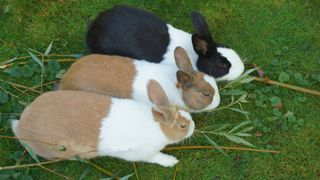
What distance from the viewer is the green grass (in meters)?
4.29

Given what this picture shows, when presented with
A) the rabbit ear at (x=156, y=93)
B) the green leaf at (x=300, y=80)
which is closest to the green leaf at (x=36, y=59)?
the rabbit ear at (x=156, y=93)

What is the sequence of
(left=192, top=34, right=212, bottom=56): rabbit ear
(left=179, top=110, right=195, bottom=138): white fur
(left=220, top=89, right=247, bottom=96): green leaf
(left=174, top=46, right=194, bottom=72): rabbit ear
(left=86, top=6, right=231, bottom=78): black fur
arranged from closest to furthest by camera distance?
(left=179, top=110, right=195, bottom=138): white fur → (left=174, top=46, right=194, bottom=72): rabbit ear → (left=192, top=34, right=212, bottom=56): rabbit ear → (left=86, top=6, right=231, bottom=78): black fur → (left=220, top=89, right=247, bottom=96): green leaf

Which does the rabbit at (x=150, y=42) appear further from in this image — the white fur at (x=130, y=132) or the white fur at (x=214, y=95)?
the white fur at (x=130, y=132)

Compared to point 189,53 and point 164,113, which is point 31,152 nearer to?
point 164,113

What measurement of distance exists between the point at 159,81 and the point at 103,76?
0.40 m

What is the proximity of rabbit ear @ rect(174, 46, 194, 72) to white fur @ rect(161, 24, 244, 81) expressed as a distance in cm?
28

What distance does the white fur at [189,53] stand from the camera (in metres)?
4.31

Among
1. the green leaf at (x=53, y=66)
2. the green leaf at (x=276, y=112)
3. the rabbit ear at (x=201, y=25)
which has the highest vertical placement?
the rabbit ear at (x=201, y=25)

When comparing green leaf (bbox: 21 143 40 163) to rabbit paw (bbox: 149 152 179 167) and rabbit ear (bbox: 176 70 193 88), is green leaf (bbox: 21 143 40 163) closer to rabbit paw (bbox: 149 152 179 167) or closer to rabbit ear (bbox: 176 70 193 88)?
rabbit paw (bbox: 149 152 179 167)

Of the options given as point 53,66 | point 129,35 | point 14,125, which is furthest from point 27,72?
point 129,35

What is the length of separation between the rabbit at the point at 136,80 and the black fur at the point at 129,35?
177mm

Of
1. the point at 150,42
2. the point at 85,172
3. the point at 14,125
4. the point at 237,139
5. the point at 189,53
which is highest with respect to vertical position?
the point at 150,42

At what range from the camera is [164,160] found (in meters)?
4.22

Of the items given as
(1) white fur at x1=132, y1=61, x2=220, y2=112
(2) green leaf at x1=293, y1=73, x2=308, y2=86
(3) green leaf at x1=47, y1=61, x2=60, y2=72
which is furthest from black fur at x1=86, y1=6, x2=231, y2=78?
(2) green leaf at x1=293, y1=73, x2=308, y2=86
